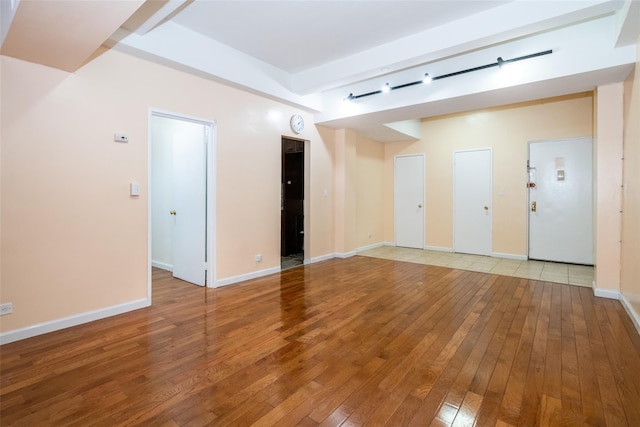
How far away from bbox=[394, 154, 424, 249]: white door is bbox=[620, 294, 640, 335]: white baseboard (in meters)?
3.90

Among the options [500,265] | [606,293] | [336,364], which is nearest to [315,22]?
[336,364]

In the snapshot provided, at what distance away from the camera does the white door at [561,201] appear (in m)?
5.31

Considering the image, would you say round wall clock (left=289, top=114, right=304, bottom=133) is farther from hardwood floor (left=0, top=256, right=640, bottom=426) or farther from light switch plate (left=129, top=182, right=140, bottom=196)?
hardwood floor (left=0, top=256, right=640, bottom=426)

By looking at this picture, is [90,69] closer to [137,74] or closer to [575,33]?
[137,74]

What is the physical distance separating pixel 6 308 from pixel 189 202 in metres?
2.10

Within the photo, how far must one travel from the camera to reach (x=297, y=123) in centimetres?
513

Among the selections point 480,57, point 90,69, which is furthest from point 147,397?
point 480,57

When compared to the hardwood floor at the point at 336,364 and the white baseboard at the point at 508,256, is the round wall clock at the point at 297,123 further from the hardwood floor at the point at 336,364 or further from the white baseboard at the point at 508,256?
the white baseboard at the point at 508,256

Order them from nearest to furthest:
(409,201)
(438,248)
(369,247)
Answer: (438,248), (369,247), (409,201)

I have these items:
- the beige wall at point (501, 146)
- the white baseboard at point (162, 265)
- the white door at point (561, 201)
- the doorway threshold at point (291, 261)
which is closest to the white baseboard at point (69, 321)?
the white baseboard at point (162, 265)

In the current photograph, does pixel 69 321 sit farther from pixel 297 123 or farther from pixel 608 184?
pixel 608 184

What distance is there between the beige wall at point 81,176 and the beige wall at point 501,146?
4807 millimetres

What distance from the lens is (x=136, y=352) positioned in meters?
2.40

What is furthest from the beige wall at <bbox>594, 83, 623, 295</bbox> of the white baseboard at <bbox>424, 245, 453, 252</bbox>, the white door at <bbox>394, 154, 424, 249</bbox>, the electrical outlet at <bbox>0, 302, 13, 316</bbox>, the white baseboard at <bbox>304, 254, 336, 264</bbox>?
the electrical outlet at <bbox>0, 302, 13, 316</bbox>
